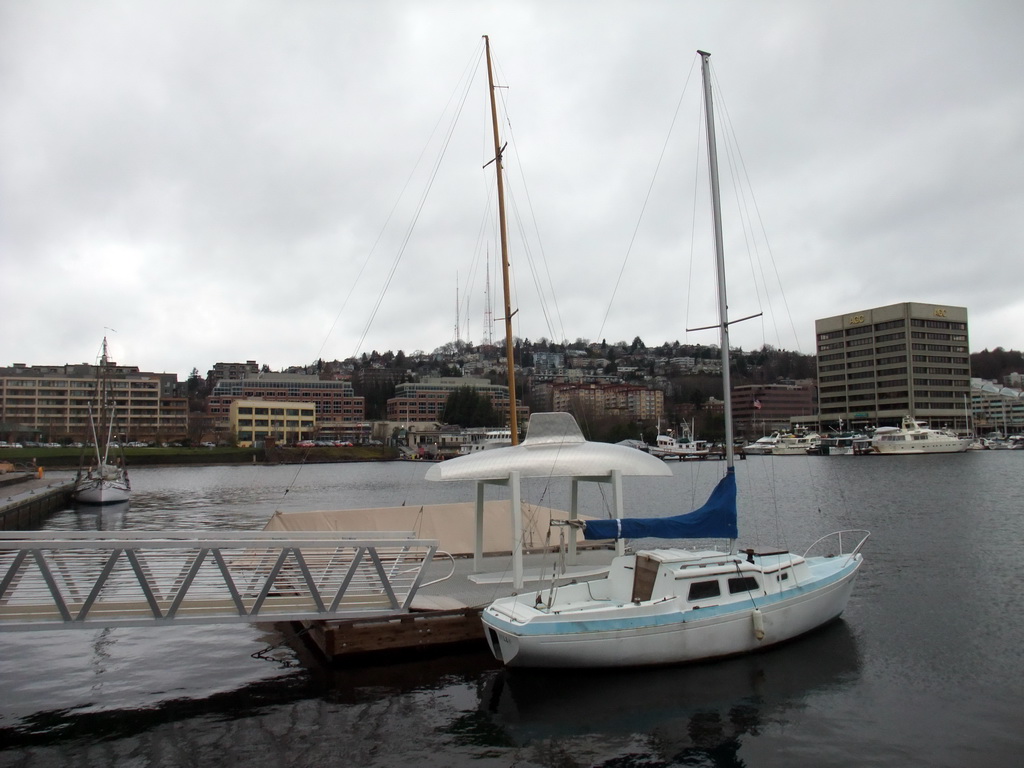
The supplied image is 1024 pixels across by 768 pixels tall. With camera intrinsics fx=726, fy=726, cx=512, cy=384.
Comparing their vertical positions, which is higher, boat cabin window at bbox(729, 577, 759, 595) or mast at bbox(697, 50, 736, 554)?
mast at bbox(697, 50, 736, 554)

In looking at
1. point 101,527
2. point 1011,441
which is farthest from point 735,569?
point 1011,441

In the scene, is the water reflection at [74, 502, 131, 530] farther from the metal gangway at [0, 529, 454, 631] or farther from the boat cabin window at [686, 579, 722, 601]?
the boat cabin window at [686, 579, 722, 601]

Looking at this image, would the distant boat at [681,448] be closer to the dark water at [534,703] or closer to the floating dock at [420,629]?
the dark water at [534,703]

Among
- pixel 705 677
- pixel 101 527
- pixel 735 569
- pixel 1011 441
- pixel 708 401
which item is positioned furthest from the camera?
pixel 708 401

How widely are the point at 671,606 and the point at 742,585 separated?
1.98 metres

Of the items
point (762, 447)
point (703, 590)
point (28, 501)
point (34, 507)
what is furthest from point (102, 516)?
point (762, 447)

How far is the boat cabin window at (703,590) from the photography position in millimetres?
14336

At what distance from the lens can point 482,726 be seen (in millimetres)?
11938

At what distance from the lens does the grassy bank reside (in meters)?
105

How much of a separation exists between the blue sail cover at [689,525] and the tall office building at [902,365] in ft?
518

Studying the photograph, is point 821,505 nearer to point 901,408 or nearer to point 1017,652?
point 1017,652

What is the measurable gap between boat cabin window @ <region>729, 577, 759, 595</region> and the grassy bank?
93405mm

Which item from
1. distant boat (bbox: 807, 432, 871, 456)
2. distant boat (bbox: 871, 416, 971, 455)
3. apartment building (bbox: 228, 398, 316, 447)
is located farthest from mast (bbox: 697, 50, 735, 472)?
apartment building (bbox: 228, 398, 316, 447)

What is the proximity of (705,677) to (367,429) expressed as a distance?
623 feet
